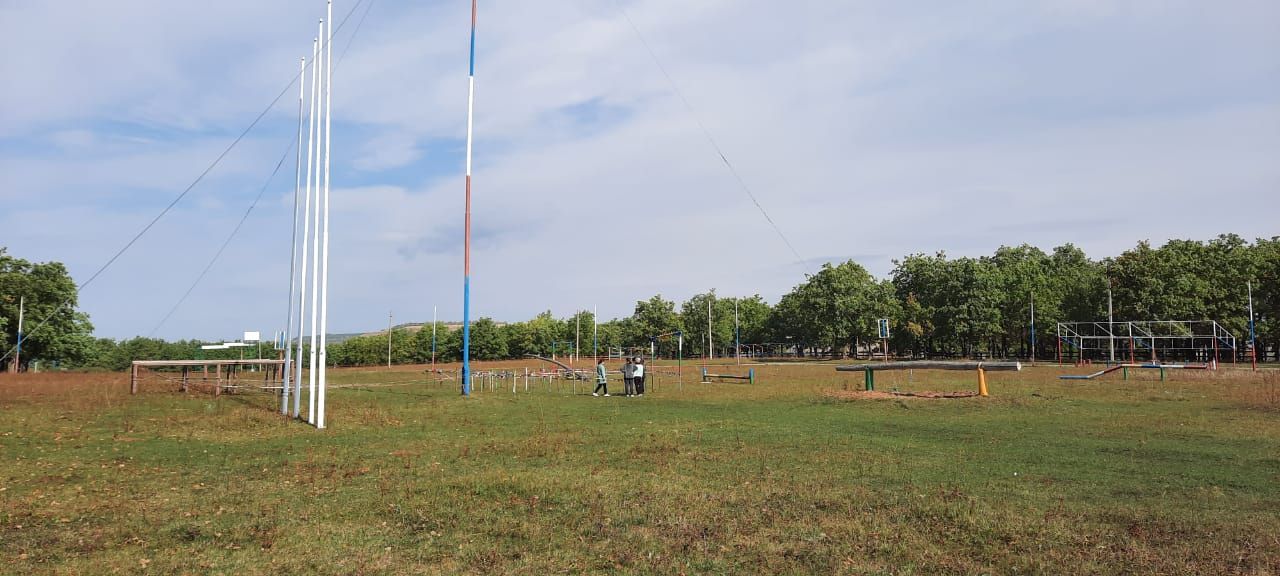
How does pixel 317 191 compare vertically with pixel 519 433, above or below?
above

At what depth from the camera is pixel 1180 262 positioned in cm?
7238

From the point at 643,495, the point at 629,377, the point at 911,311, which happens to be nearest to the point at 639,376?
the point at 629,377

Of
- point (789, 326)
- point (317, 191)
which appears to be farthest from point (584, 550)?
point (789, 326)

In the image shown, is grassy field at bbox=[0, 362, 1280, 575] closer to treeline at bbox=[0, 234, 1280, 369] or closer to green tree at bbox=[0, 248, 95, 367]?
treeline at bbox=[0, 234, 1280, 369]

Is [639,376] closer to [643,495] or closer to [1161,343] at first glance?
[643,495]

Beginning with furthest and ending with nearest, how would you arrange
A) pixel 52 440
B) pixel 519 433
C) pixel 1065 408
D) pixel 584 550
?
pixel 1065 408 → pixel 519 433 → pixel 52 440 → pixel 584 550

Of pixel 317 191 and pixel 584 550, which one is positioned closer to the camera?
pixel 584 550

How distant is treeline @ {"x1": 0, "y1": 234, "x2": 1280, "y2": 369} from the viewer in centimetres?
6794

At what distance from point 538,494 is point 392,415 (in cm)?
1312

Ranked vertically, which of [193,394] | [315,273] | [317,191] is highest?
[317,191]

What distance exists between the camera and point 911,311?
3991 inches

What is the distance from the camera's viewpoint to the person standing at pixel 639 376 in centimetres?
3219

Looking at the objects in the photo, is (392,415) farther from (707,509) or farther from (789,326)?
(789,326)

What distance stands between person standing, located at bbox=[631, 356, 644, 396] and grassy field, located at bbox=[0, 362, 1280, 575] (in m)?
11.5
